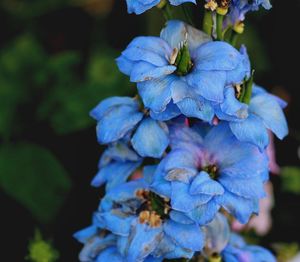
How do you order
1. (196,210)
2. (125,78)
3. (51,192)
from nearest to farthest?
(196,210)
(51,192)
(125,78)

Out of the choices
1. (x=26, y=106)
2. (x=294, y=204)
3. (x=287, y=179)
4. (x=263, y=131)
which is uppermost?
(x=263, y=131)

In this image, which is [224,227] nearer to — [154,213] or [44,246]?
[154,213]

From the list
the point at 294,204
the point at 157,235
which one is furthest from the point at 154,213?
the point at 294,204

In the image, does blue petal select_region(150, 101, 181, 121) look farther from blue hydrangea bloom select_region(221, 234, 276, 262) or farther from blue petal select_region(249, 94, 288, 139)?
blue hydrangea bloom select_region(221, 234, 276, 262)

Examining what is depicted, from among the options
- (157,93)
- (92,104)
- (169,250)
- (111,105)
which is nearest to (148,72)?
(157,93)

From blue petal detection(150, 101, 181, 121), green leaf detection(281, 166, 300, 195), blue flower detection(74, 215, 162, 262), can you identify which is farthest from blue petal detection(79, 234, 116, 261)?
green leaf detection(281, 166, 300, 195)

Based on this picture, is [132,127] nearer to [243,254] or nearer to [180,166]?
[180,166]
